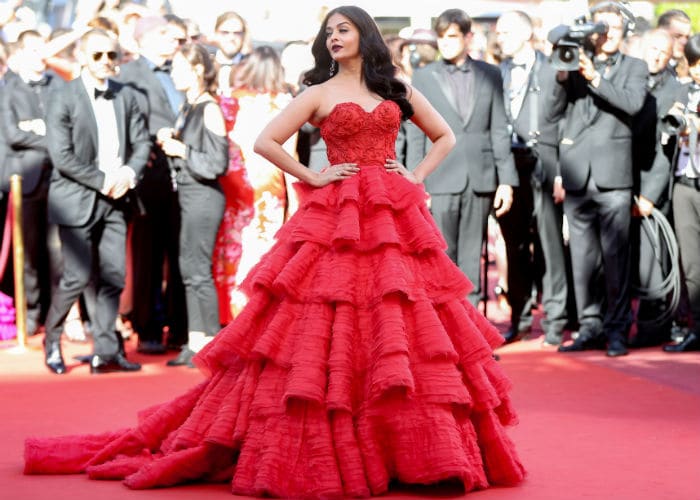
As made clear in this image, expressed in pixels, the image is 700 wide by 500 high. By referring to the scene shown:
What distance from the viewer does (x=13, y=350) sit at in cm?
988

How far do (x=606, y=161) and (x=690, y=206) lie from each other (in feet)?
2.22

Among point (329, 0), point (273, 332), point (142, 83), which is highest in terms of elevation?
point (329, 0)

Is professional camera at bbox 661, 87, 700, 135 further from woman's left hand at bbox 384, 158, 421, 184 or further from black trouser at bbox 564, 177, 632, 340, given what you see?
woman's left hand at bbox 384, 158, 421, 184

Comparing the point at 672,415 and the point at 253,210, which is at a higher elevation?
the point at 253,210

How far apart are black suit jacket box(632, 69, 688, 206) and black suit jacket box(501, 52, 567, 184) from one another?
0.58m

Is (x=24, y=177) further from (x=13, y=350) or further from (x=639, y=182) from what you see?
(x=639, y=182)

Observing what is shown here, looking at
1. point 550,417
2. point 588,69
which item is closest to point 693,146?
point 588,69

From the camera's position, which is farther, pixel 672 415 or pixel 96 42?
pixel 96 42

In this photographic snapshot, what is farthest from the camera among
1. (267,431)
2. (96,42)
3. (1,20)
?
(1,20)

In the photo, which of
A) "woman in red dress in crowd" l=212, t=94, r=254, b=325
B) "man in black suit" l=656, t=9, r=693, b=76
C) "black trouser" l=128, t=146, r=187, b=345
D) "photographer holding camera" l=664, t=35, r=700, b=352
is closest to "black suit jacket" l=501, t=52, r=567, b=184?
"photographer holding camera" l=664, t=35, r=700, b=352

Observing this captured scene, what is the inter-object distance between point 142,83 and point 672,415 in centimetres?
456

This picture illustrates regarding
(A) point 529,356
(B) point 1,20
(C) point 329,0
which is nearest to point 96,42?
(A) point 529,356

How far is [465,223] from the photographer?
31.2 ft

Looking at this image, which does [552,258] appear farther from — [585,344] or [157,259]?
[157,259]
